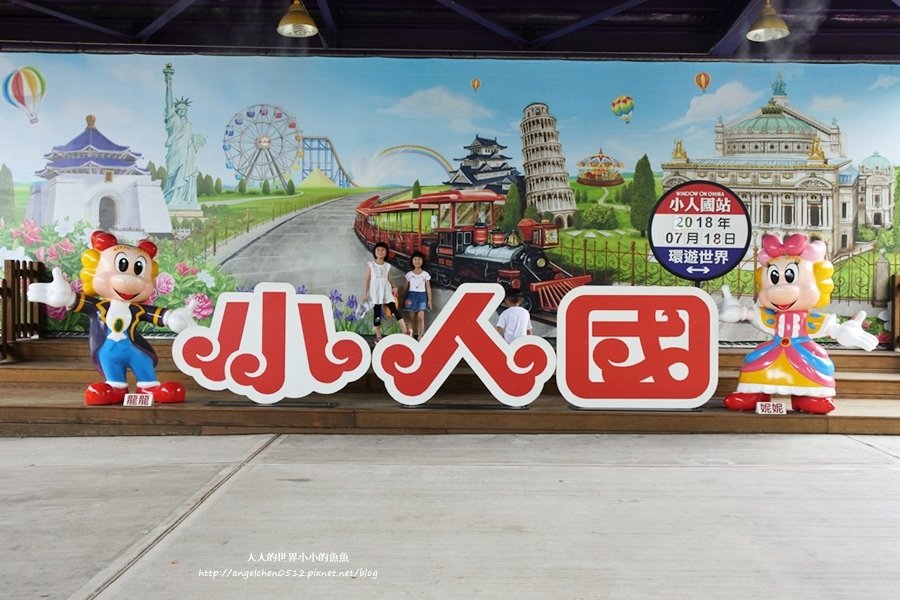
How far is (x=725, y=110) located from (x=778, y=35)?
194 centimetres

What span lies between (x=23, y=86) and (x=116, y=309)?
13.9ft

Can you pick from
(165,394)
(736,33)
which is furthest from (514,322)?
(736,33)

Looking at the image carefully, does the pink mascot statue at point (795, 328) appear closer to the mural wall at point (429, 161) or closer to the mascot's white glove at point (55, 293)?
the mural wall at point (429, 161)

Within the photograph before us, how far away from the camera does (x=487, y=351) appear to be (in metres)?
5.73

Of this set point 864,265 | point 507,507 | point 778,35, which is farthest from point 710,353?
point 864,265

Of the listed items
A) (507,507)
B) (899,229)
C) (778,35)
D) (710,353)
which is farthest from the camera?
(899,229)

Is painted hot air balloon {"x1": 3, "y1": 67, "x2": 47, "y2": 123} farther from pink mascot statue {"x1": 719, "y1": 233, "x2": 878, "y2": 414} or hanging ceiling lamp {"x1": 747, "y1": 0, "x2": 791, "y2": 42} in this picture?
pink mascot statue {"x1": 719, "y1": 233, "x2": 878, "y2": 414}

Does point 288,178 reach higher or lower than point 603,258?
higher

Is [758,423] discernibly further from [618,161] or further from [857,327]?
[618,161]

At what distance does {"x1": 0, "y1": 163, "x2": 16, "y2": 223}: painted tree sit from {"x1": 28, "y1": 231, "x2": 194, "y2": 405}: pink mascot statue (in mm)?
3297

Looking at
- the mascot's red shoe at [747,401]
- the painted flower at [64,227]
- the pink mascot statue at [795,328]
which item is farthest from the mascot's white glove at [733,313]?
the painted flower at [64,227]

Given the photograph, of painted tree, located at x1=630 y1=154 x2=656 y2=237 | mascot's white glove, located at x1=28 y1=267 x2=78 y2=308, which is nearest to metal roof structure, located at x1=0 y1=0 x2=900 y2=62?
painted tree, located at x1=630 y1=154 x2=656 y2=237

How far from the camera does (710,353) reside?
579 cm

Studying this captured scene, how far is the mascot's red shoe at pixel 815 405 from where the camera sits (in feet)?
19.1
